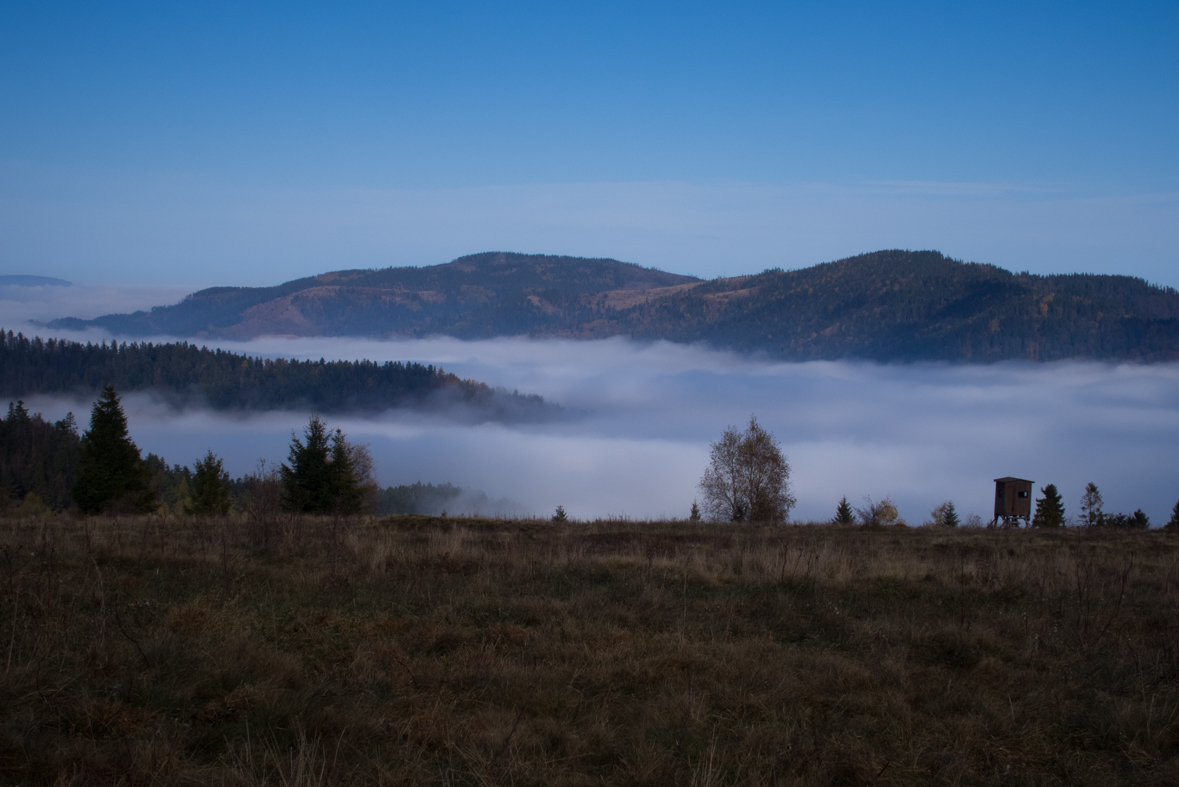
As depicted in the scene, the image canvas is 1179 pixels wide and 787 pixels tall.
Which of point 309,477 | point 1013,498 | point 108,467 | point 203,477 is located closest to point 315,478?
point 309,477

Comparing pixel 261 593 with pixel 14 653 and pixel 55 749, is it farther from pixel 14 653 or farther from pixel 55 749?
pixel 55 749

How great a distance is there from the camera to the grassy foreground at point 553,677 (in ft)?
12.5

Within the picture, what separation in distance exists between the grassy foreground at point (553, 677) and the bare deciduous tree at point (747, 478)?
1661 inches

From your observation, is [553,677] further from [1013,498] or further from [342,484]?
[1013,498]

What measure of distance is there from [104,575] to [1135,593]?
1187 centimetres

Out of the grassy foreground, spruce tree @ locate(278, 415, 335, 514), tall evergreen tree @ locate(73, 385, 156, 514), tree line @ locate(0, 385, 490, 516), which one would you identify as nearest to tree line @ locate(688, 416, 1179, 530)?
tree line @ locate(0, 385, 490, 516)

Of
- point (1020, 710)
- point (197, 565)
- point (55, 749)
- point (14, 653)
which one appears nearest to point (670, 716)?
Result: point (1020, 710)

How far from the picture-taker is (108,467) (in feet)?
129

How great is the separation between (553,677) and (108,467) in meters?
43.4

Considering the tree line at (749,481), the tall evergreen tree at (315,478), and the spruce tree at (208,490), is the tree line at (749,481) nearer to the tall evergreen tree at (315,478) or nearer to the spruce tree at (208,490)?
the tall evergreen tree at (315,478)

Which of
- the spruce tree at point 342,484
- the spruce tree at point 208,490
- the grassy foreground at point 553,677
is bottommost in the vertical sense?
the spruce tree at point 208,490

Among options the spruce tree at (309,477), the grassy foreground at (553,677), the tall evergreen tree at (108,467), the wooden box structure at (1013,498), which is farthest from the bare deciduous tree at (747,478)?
the grassy foreground at (553,677)

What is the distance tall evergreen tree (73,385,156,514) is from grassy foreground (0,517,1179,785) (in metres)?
36.7

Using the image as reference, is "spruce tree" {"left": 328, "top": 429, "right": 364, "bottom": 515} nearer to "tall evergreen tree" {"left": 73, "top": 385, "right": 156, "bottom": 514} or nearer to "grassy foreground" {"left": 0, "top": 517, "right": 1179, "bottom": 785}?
"tall evergreen tree" {"left": 73, "top": 385, "right": 156, "bottom": 514}
